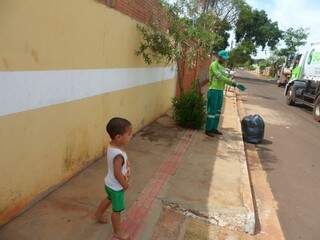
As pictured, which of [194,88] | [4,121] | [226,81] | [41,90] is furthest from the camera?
[194,88]

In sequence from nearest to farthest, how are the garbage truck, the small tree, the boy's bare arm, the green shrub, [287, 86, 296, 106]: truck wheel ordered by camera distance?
the boy's bare arm
the small tree
the green shrub
the garbage truck
[287, 86, 296, 106]: truck wheel

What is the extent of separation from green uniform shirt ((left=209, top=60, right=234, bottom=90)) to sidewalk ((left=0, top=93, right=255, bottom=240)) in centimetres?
158

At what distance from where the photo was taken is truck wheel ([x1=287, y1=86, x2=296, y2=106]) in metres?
18.2

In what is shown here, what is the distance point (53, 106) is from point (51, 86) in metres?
0.22

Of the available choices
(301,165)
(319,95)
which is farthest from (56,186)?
(319,95)

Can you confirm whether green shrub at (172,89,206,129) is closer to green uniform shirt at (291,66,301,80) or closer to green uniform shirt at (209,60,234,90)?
green uniform shirt at (209,60,234,90)

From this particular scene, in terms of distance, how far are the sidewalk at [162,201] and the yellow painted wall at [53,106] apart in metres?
0.21

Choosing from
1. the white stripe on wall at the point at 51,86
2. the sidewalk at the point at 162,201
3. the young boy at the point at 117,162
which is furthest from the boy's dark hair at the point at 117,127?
the sidewalk at the point at 162,201

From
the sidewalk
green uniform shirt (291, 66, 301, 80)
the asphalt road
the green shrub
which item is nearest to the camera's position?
the sidewalk

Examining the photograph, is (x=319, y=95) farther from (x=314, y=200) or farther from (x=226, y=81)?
(x=314, y=200)

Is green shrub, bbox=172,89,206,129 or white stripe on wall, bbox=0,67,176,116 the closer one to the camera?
white stripe on wall, bbox=0,67,176,116

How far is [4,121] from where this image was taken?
3436mm

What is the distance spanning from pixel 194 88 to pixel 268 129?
2.85m

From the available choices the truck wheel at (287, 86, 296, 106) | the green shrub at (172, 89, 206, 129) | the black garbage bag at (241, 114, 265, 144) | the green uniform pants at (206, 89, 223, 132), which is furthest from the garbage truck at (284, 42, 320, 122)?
the green uniform pants at (206, 89, 223, 132)
